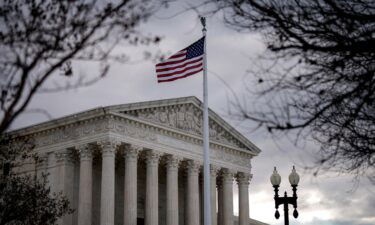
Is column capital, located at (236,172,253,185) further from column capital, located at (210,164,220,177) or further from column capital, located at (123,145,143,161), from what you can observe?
column capital, located at (123,145,143,161)

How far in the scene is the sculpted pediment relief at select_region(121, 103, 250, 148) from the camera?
47562 mm

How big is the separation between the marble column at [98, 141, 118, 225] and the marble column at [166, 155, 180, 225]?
5728 mm

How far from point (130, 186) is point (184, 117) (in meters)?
8.57

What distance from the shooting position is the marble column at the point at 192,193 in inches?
1983

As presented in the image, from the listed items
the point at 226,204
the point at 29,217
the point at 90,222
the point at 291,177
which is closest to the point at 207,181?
the point at 291,177

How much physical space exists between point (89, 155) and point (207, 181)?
59.2 feet

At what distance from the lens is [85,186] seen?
4459cm

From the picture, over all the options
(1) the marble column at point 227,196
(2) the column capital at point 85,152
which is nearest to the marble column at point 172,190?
(2) the column capital at point 85,152

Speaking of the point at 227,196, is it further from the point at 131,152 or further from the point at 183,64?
the point at 183,64

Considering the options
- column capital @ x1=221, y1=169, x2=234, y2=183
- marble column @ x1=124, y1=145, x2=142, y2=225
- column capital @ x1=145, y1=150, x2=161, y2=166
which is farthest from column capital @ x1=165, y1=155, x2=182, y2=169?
column capital @ x1=221, y1=169, x2=234, y2=183

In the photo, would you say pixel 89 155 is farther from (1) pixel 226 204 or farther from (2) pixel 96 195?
(1) pixel 226 204

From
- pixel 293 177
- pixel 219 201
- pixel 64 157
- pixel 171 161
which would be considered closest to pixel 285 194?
pixel 293 177

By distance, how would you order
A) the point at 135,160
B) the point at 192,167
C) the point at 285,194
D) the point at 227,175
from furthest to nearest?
the point at 227,175
the point at 192,167
the point at 135,160
the point at 285,194

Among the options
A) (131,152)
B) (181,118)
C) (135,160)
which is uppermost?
(181,118)
